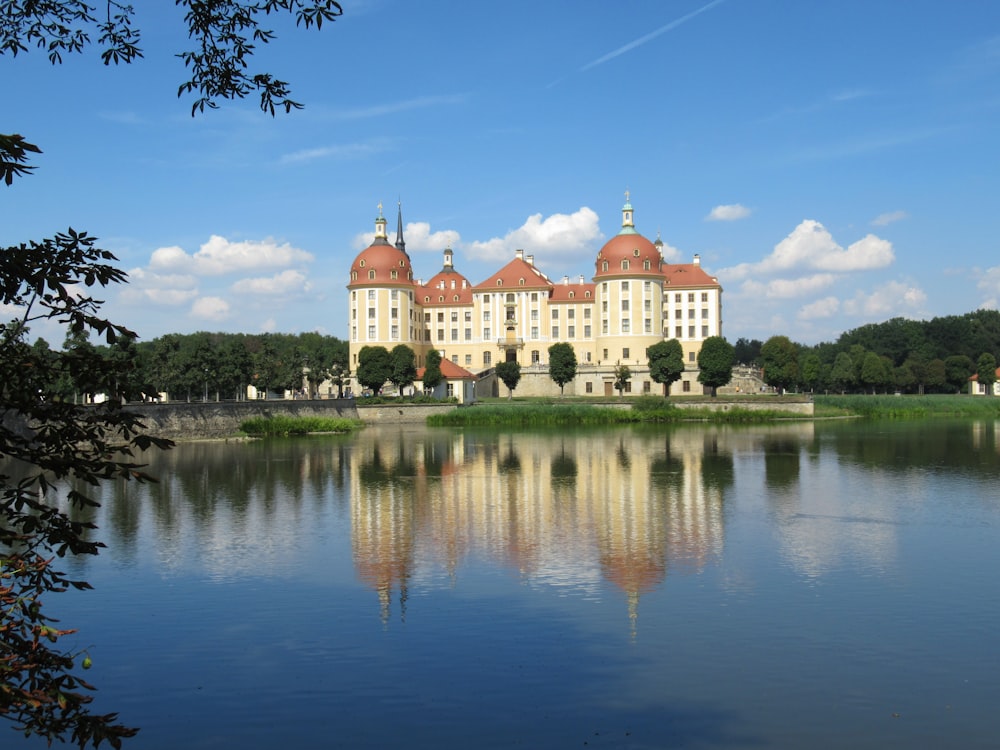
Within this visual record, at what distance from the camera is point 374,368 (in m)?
67.6

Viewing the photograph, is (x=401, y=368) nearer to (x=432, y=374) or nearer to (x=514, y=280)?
(x=432, y=374)

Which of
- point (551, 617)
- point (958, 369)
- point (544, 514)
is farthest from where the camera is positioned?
point (958, 369)

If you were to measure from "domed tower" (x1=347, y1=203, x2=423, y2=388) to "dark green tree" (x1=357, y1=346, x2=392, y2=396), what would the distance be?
8025 mm

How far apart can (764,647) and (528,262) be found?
3102 inches

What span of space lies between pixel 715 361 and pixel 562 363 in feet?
37.1

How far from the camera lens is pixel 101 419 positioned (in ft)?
16.9

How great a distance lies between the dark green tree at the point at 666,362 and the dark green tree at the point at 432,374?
1569cm

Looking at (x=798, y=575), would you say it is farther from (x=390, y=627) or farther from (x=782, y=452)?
(x=782, y=452)

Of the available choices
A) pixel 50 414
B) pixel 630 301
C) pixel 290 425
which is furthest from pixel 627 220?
pixel 50 414

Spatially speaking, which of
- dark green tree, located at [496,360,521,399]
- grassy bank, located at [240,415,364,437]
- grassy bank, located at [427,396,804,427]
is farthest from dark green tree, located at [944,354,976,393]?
grassy bank, located at [240,415,364,437]

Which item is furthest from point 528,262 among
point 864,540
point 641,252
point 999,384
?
point 864,540

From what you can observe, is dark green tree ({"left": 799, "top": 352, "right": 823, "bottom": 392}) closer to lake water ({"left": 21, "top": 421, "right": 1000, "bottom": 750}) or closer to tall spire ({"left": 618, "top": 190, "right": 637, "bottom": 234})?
tall spire ({"left": 618, "top": 190, "right": 637, "bottom": 234})

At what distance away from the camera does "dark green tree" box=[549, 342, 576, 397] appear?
70812 mm

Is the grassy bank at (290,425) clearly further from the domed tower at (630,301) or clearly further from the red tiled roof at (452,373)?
the domed tower at (630,301)
